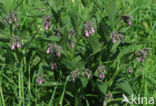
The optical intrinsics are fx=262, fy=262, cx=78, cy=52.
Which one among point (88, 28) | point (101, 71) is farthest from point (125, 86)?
point (88, 28)

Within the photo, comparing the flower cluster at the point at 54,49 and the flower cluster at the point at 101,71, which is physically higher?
the flower cluster at the point at 54,49

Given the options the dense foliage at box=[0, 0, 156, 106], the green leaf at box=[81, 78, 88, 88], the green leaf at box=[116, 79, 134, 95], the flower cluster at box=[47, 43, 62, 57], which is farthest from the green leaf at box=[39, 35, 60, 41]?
the green leaf at box=[116, 79, 134, 95]

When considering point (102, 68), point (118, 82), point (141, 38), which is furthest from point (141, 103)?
point (141, 38)

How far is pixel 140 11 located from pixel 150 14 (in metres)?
0.19

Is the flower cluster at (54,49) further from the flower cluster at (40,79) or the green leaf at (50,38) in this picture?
the flower cluster at (40,79)

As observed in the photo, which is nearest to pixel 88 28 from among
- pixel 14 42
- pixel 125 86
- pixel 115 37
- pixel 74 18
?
pixel 74 18

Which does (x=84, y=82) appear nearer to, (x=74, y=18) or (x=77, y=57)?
(x=77, y=57)

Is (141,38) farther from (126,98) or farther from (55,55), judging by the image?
(55,55)

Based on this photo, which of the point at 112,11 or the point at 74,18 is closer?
the point at 74,18
